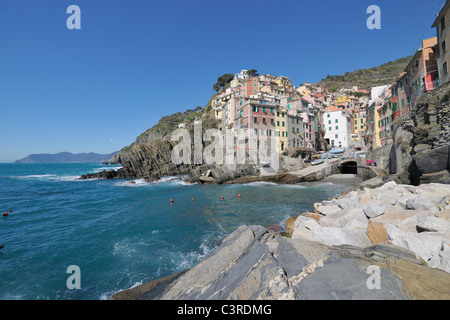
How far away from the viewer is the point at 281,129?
5331 cm

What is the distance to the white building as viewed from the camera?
6556cm

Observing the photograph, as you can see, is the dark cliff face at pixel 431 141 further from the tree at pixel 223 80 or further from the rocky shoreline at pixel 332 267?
the tree at pixel 223 80

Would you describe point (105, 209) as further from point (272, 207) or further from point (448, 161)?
point (448, 161)

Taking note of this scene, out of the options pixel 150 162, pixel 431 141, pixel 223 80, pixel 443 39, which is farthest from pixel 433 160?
pixel 223 80

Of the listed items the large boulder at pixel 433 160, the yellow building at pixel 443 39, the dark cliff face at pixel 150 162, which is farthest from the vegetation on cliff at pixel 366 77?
the large boulder at pixel 433 160

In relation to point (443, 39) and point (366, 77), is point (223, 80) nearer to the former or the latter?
point (443, 39)

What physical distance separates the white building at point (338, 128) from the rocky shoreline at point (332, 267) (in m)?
65.6

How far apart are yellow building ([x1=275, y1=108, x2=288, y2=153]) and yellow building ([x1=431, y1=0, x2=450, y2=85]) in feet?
102

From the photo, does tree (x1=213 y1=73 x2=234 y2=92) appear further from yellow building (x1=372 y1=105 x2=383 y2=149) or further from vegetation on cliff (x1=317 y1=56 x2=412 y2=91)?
yellow building (x1=372 y1=105 x2=383 y2=149)

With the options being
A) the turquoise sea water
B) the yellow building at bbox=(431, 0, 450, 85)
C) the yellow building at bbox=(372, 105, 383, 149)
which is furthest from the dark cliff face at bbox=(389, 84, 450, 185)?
the yellow building at bbox=(372, 105, 383, 149)

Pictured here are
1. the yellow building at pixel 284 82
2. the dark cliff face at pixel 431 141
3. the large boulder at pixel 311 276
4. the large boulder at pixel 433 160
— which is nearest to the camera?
the large boulder at pixel 311 276

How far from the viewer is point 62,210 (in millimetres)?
23562

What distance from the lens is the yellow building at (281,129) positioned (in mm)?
52750
